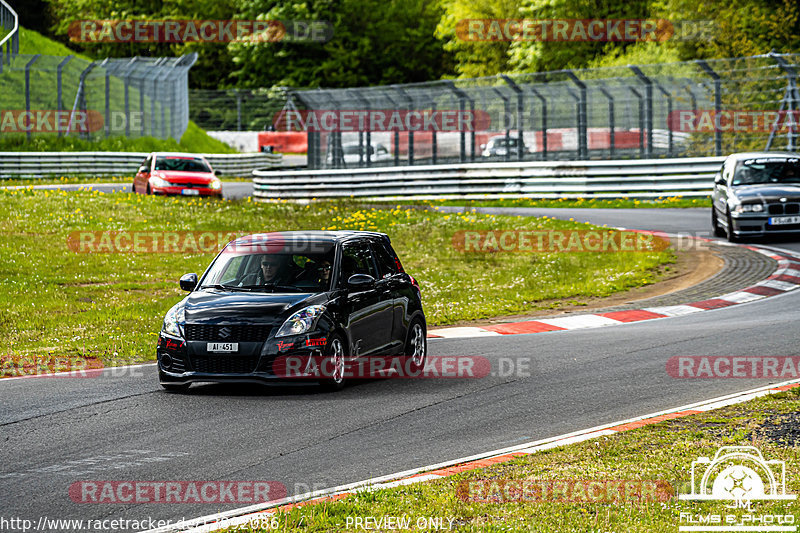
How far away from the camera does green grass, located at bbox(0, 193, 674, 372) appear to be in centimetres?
1405

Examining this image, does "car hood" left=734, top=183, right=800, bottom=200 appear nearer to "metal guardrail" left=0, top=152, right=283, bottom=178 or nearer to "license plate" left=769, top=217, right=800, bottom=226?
"license plate" left=769, top=217, right=800, bottom=226

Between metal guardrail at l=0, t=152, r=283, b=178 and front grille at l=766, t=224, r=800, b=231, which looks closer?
front grille at l=766, t=224, r=800, b=231

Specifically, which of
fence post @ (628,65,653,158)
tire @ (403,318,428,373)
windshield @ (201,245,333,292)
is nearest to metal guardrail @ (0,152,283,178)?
fence post @ (628,65,653,158)

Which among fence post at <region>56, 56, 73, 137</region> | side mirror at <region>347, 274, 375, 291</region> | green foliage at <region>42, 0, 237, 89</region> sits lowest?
side mirror at <region>347, 274, 375, 291</region>

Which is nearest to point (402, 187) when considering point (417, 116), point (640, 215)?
point (417, 116)

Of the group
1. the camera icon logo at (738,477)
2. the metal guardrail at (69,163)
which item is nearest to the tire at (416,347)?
the camera icon logo at (738,477)

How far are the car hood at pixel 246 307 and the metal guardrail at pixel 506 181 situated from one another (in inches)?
828

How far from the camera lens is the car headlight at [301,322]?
30.3 feet

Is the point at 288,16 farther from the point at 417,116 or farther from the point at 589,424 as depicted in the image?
the point at 589,424

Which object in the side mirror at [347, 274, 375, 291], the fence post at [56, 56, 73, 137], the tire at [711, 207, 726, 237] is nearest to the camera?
the side mirror at [347, 274, 375, 291]

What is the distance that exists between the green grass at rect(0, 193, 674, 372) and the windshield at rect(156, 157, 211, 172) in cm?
233

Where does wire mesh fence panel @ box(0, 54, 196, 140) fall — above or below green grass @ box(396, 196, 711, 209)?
above

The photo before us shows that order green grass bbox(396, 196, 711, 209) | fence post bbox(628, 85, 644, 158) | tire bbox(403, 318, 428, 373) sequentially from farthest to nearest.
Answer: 1. fence post bbox(628, 85, 644, 158)
2. green grass bbox(396, 196, 711, 209)
3. tire bbox(403, 318, 428, 373)

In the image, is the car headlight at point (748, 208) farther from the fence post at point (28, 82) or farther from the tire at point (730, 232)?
the fence post at point (28, 82)
